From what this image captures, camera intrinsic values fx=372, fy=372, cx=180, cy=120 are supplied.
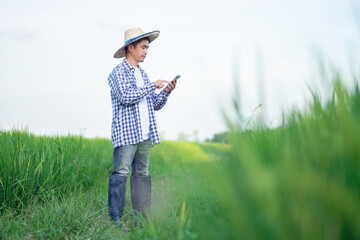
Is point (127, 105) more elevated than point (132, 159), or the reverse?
Answer: point (127, 105)

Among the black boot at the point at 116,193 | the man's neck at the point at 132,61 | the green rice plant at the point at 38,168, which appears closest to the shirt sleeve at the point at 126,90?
the man's neck at the point at 132,61

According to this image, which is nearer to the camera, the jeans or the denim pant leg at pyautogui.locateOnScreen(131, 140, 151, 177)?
the jeans

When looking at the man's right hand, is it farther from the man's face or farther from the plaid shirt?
the man's face

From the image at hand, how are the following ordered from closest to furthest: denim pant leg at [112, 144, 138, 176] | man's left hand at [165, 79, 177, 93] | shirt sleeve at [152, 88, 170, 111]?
denim pant leg at [112, 144, 138, 176] < man's left hand at [165, 79, 177, 93] < shirt sleeve at [152, 88, 170, 111]

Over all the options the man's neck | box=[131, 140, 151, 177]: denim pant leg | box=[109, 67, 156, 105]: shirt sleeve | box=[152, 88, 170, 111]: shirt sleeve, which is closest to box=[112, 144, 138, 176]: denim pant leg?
box=[131, 140, 151, 177]: denim pant leg

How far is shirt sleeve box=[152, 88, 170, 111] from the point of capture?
401 cm

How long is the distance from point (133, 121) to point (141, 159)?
1.50 ft

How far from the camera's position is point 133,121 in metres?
3.68

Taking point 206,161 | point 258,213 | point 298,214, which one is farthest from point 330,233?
point 206,161

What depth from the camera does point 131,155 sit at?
3688mm

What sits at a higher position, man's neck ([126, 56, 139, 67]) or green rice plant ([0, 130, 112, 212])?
man's neck ([126, 56, 139, 67])

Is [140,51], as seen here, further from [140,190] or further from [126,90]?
[140,190]

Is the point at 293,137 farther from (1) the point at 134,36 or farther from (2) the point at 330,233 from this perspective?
(1) the point at 134,36

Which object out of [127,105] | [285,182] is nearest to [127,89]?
[127,105]
